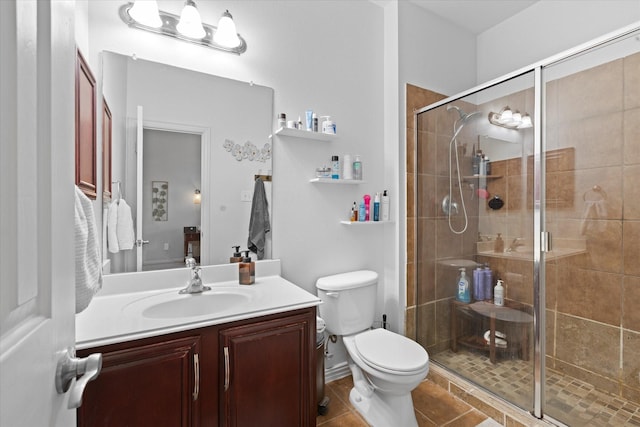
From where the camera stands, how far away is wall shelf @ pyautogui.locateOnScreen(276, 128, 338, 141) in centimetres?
183

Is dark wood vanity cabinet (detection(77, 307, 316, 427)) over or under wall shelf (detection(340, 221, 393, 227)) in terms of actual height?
under

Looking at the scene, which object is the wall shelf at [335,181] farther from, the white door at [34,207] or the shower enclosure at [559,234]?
the white door at [34,207]

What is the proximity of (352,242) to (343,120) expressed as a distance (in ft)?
2.84

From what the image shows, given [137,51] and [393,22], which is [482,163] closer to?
[393,22]

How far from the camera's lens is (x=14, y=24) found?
333mm

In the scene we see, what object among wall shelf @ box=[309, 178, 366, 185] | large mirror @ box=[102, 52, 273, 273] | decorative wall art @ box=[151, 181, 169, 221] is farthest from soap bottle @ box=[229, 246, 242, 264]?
wall shelf @ box=[309, 178, 366, 185]

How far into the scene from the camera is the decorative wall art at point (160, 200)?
61.9 inches

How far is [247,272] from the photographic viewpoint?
5.48 ft

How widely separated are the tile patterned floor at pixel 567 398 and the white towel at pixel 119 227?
7.24ft

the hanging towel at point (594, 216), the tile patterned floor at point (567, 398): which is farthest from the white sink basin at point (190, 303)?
the hanging towel at point (594, 216)

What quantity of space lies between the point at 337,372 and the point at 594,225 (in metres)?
1.78

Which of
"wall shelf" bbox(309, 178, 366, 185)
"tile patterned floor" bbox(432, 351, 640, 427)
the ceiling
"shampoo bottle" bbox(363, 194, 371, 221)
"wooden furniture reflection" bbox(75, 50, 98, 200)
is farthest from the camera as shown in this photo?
the ceiling

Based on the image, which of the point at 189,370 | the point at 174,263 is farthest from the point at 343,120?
the point at 189,370

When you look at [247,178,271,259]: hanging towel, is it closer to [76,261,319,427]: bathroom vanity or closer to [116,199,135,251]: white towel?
[76,261,319,427]: bathroom vanity
